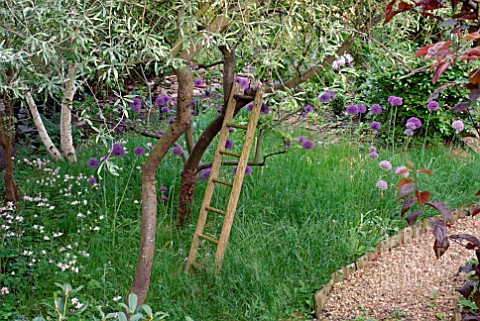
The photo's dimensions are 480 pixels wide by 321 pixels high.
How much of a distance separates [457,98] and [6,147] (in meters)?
4.16

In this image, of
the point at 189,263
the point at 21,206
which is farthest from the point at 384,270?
the point at 21,206

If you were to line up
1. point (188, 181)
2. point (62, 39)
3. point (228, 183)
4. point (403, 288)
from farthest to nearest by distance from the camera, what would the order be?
point (188, 181)
point (228, 183)
point (403, 288)
point (62, 39)

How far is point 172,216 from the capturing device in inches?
170

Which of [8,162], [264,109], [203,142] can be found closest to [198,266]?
[203,142]

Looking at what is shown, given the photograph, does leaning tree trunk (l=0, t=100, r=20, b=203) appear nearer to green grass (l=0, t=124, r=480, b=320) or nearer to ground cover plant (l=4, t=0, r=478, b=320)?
ground cover plant (l=4, t=0, r=478, b=320)

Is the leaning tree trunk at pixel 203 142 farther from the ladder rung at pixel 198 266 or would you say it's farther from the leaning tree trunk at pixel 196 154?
the ladder rung at pixel 198 266

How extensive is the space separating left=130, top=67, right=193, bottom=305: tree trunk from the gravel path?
969 mm

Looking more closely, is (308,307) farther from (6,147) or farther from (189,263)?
(6,147)

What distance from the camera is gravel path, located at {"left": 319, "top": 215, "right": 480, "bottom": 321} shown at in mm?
3309

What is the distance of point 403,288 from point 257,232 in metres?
0.95

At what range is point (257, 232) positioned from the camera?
3918mm

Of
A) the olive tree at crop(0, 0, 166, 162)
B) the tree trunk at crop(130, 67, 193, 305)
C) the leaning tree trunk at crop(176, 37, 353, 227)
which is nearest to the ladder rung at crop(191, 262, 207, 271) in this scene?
the tree trunk at crop(130, 67, 193, 305)

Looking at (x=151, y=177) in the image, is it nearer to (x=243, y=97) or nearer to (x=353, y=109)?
(x=243, y=97)

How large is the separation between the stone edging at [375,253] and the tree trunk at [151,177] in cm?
92
